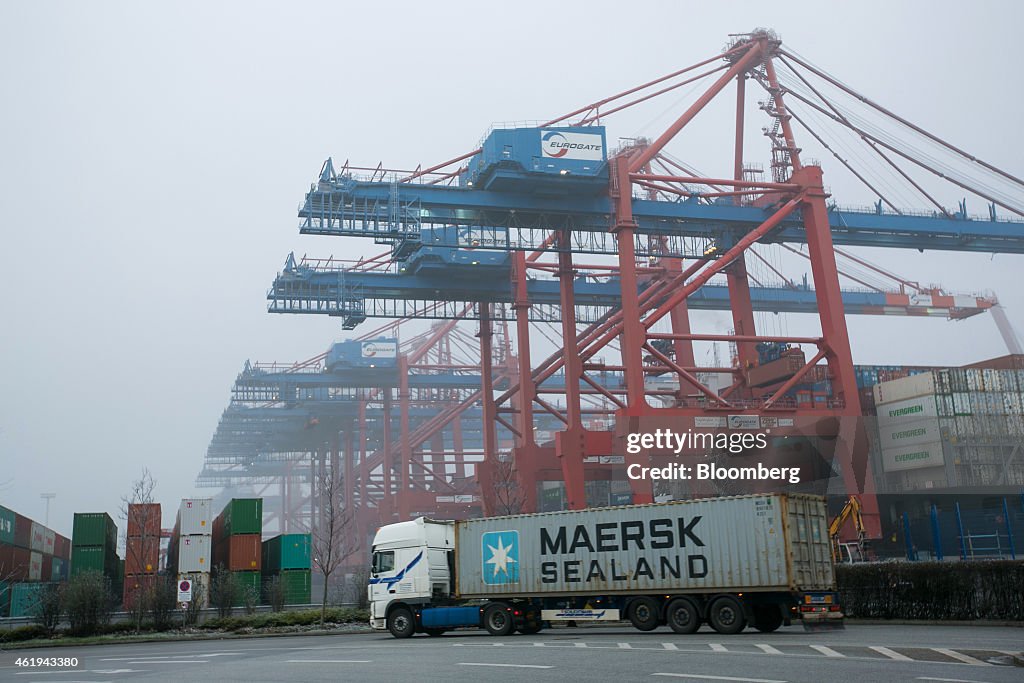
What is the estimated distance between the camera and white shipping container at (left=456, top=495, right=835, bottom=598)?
68.4 feet

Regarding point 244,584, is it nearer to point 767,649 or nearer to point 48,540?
point 48,540

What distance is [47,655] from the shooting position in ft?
76.9

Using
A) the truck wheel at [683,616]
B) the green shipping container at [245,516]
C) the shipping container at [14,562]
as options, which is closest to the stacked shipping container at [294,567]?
the green shipping container at [245,516]

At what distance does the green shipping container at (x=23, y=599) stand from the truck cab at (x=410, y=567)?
16858 millimetres

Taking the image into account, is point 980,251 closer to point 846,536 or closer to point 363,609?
point 846,536

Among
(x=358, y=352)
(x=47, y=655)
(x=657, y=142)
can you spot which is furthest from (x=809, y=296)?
(x=47, y=655)

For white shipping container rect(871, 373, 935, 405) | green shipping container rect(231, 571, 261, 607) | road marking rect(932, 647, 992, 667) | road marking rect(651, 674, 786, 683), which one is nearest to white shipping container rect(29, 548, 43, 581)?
green shipping container rect(231, 571, 261, 607)

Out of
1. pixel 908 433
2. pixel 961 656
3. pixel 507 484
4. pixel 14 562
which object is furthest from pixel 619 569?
pixel 908 433

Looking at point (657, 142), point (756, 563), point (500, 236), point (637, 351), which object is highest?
point (657, 142)

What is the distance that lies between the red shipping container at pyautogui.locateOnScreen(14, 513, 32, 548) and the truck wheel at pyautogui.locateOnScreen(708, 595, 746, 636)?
2930 centimetres

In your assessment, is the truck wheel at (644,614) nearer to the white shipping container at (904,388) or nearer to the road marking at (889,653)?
the road marking at (889,653)

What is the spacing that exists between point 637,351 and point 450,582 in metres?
23.6

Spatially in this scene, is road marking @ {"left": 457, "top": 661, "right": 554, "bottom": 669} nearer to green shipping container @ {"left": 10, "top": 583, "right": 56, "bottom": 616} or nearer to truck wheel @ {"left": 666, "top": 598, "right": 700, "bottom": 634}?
truck wheel @ {"left": 666, "top": 598, "right": 700, "bottom": 634}

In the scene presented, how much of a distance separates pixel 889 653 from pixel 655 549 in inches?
281
